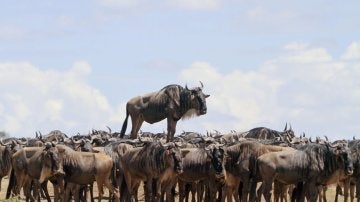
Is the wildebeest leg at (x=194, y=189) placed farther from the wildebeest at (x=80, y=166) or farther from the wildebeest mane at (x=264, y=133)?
the wildebeest mane at (x=264, y=133)

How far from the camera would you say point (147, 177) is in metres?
28.5

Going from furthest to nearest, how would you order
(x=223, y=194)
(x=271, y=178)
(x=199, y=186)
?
(x=199, y=186) < (x=223, y=194) < (x=271, y=178)

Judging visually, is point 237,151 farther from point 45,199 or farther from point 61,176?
point 45,199

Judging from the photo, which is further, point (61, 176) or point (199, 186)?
point (199, 186)

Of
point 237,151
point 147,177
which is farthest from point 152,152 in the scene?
point 237,151

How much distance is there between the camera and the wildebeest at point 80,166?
28.0 m

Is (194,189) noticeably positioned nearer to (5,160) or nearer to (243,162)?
(243,162)

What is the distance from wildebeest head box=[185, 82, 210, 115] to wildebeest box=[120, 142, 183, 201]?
4071 mm

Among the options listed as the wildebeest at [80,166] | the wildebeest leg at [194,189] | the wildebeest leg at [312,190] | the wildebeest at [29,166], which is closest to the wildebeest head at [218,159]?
the wildebeest leg at [312,190]

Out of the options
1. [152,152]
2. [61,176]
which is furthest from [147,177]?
[61,176]

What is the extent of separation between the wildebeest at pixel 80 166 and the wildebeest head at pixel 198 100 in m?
5.17

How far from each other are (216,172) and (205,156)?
1.03 m

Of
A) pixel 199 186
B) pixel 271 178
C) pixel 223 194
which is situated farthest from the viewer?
pixel 199 186

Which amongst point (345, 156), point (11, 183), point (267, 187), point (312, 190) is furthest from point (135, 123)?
point (345, 156)
